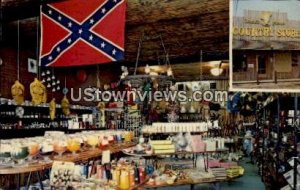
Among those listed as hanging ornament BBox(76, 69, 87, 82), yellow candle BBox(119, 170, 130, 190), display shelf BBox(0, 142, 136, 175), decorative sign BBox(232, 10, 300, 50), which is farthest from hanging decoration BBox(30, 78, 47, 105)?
decorative sign BBox(232, 10, 300, 50)

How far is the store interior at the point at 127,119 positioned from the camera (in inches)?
166

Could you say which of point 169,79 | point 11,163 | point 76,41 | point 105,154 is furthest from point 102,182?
point 169,79

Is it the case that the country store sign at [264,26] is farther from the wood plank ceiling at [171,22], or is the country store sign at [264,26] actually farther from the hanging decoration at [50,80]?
the hanging decoration at [50,80]

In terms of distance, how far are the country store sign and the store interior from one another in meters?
1.88

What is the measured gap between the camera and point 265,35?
284cm

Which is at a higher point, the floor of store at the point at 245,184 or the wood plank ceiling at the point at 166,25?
the wood plank ceiling at the point at 166,25

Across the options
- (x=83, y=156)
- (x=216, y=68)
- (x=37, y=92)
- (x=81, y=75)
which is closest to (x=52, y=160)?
(x=83, y=156)

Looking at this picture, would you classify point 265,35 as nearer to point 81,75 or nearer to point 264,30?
point 264,30

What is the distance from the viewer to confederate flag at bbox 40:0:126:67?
465 cm

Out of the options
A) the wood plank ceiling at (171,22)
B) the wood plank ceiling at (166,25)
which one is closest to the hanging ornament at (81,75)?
the wood plank ceiling at (166,25)

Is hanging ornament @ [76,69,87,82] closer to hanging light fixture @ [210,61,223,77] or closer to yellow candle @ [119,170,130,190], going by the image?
hanging light fixture @ [210,61,223,77]

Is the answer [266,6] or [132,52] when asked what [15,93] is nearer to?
[132,52]

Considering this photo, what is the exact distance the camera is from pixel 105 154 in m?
4.48

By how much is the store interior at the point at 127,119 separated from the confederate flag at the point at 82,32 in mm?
274
